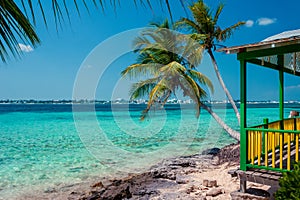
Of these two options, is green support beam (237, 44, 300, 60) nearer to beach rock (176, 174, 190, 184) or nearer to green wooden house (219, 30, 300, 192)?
green wooden house (219, 30, 300, 192)

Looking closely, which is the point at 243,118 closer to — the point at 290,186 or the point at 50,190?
the point at 290,186

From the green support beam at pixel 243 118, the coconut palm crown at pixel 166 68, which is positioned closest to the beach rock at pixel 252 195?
the green support beam at pixel 243 118

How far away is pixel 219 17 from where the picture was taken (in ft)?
44.6

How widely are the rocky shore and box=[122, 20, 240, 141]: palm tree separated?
3.53 m

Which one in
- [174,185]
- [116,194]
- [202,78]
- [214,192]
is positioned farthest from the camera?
[202,78]

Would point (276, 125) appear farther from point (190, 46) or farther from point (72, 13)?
point (190, 46)

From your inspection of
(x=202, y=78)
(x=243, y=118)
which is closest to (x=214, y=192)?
(x=243, y=118)

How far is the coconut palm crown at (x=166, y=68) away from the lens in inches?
504

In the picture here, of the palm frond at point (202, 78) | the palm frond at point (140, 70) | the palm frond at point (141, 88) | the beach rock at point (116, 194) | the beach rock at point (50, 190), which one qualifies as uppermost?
the palm frond at point (140, 70)

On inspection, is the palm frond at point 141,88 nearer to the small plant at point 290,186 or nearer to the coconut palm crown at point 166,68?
the coconut palm crown at point 166,68

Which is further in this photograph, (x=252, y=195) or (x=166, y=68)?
(x=166, y=68)

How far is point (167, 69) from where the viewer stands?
12539 millimetres

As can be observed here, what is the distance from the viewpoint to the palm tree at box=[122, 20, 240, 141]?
505 inches

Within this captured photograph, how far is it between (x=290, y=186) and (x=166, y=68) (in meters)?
9.62
